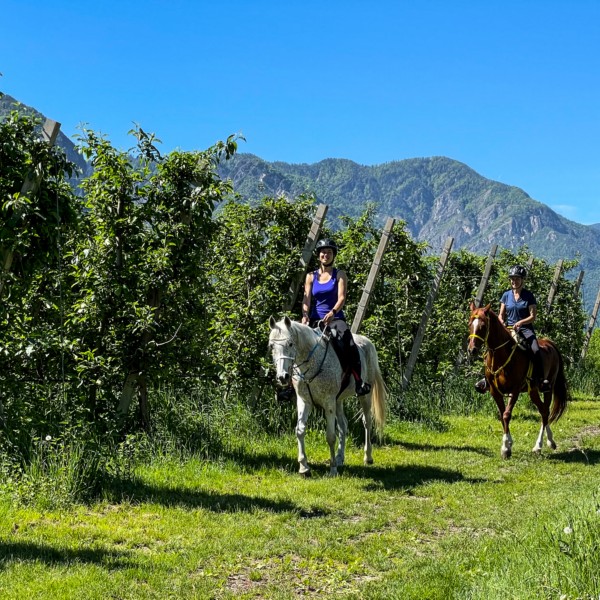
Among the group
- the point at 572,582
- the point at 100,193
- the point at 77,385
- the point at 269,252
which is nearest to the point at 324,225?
the point at 269,252

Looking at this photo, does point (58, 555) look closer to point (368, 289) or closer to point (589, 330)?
point (368, 289)

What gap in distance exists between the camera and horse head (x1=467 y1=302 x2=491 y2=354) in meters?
9.48

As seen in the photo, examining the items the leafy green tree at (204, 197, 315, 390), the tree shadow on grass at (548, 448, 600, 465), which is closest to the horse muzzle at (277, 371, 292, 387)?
the leafy green tree at (204, 197, 315, 390)

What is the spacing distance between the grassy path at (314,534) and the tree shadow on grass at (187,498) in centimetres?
2

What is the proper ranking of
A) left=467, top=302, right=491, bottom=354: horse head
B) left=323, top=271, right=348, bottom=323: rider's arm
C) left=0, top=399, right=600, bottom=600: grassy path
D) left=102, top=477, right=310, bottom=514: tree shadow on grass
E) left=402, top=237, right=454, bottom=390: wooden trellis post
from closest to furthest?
left=0, top=399, right=600, bottom=600: grassy path, left=102, top=477, right=310, bottom=514: tree shadow on grass, left=323, top=271, right=348, bottom=323: rider's arm, left=467, top=302, right=491, bottom=354: horse head, left=402, top=237, right=454, bottom=390: wooden trellis post

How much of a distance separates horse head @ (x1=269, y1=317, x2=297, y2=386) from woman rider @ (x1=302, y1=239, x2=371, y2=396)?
1167mm

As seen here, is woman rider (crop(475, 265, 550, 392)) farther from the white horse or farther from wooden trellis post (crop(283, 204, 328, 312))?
wooden trellis post (crop(283, 204, 328, 312))

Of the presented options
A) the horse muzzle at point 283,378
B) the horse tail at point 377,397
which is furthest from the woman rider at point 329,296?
the horse muzzle at point 283,378

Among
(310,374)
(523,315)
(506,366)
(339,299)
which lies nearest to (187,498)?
(310,374)

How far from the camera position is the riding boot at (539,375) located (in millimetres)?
10750

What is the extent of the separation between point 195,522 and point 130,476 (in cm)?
130

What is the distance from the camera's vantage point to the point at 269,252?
34.2ft

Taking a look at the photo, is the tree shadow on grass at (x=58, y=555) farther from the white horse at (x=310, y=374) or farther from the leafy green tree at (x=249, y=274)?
the leafy green tree at (x=249, y=274)

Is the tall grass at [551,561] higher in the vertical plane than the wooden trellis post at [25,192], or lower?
lower
